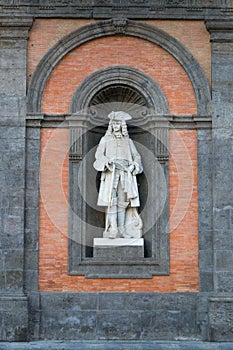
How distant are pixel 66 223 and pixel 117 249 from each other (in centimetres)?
116

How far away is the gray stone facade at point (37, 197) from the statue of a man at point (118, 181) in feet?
3.51

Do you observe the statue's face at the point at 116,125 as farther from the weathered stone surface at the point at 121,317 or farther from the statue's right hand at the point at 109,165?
the weathered stone surface at the point at 121,317

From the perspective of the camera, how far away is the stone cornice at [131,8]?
14.9 meters

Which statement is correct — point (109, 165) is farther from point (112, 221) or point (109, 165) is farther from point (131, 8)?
point (131, 8)

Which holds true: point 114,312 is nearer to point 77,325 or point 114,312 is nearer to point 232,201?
point 77,325

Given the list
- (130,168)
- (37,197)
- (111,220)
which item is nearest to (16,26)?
(37,197)

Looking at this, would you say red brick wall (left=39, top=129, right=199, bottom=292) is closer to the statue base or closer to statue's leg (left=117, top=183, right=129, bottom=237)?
the statue base

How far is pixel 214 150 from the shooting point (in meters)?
14.5

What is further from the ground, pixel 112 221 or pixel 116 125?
Result: pixel 116 125

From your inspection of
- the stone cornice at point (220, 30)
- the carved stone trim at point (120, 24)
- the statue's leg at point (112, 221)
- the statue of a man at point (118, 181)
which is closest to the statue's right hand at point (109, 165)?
the statue of a man at point (118, 181)

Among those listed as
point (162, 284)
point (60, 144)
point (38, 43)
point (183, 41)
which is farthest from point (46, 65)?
point (162, 284)

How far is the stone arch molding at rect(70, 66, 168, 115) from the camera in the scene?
14852 millimetres

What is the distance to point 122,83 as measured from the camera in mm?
14969

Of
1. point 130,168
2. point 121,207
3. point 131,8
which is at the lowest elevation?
point 121,207
